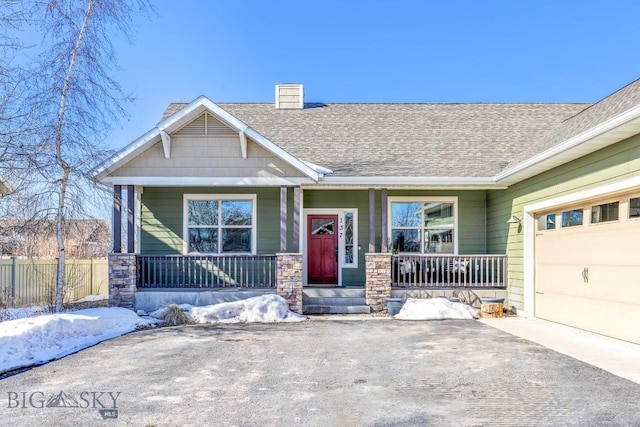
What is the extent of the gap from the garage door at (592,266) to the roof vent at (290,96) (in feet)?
25.9

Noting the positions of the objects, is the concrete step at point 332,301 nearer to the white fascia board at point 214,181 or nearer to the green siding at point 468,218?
the white fascia board at point 214,181

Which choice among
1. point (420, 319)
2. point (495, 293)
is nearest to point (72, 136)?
point (420, 319)

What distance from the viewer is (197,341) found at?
7.09 metres

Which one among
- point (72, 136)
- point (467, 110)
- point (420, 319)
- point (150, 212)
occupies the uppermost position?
point (467, 110)

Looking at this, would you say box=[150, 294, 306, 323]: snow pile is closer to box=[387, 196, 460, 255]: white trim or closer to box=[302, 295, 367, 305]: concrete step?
box=[302, 295, 367, 305]: concrete step

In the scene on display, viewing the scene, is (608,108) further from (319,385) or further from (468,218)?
(319,385)

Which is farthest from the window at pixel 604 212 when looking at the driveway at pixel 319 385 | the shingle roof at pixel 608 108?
the driveway at pixel 319 385

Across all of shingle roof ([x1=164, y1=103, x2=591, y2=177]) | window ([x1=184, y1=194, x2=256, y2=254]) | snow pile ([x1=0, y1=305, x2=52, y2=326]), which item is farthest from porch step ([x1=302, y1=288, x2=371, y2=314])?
snow pile ([x1=0, y1=305, x2=52, y2=326])

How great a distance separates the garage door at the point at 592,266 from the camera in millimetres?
6516

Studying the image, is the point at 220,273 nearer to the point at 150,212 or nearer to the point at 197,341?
the point at 150,212

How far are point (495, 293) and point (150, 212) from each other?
27.2 ft

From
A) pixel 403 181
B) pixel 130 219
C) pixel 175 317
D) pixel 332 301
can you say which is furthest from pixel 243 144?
pixel 332 301

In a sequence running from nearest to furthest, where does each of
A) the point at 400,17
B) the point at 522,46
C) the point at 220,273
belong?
the point at 220,273 < the point at 400,17 < the point at 522,46

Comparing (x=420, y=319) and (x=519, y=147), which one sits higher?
(x=519, y=147)
